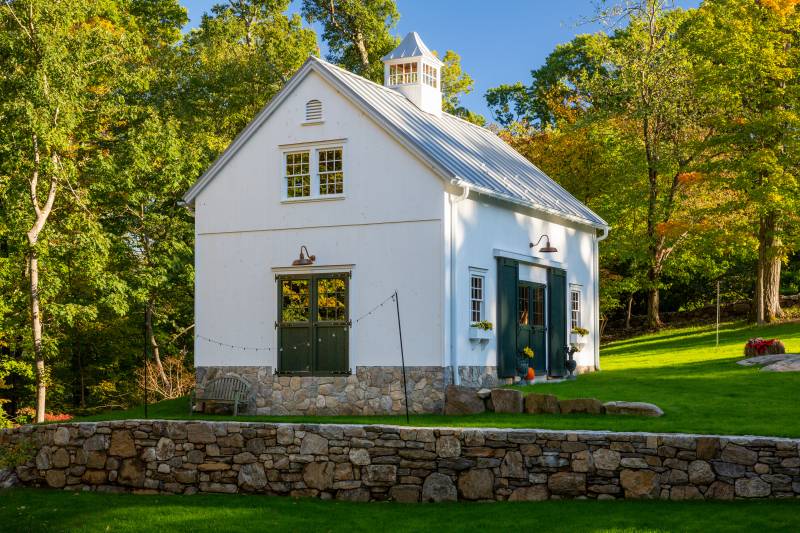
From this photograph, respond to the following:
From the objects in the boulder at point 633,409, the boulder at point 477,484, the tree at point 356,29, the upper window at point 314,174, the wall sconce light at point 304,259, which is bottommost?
the boulder at point 477,484

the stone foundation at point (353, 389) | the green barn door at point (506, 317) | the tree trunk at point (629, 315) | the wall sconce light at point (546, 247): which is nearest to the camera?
the stone foundation at point (353, 389)

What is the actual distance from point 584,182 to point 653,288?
4218 millimetres

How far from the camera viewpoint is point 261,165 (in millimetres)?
20625

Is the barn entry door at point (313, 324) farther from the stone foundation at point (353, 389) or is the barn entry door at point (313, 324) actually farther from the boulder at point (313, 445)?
the boulder at point (313, 445)

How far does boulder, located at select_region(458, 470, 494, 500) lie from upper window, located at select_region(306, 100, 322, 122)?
8.48 meters

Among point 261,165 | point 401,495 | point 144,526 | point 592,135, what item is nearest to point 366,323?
point 261,165

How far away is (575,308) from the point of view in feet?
79.8

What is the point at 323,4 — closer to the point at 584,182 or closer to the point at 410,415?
the point at 584,182

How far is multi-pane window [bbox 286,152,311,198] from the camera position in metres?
20.3

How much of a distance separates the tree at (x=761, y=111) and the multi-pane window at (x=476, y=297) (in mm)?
12718

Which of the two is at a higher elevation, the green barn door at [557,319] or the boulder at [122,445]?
the green barn door at [557,319]

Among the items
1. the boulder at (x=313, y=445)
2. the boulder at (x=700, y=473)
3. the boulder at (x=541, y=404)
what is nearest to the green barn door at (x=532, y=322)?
the boulder at (x=541, y=404)

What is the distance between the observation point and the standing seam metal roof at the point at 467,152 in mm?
19562

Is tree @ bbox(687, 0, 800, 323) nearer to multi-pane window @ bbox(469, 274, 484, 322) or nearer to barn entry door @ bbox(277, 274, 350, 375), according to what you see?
multi-pane window @ bbox(469, 274, 484, 322)
